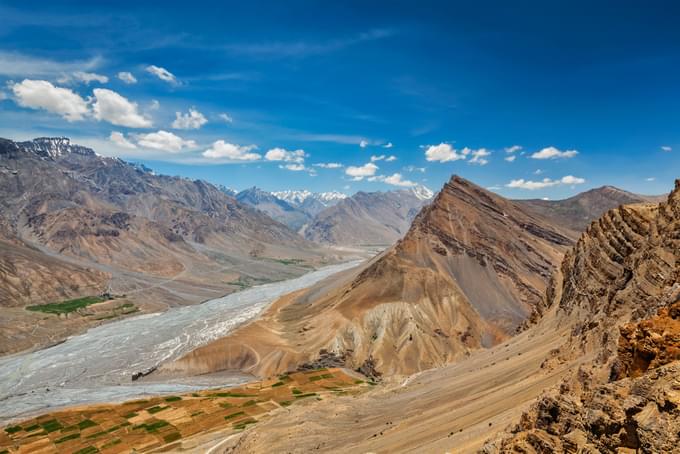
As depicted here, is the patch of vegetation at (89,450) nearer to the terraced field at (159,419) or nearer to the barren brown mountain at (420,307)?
the terraced field at (159,419)

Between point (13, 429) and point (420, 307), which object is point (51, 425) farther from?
point (420, 307)

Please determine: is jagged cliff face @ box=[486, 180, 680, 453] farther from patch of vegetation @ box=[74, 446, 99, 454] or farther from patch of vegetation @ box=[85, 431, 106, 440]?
patch of vegetation @ box=[85, 431, 106, 440]

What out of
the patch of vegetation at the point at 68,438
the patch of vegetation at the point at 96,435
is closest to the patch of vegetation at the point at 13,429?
the patch of vegetation at the point at 68,438

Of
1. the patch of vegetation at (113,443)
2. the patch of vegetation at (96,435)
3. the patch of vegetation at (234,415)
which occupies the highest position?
the patch of vegetation at (234,415)

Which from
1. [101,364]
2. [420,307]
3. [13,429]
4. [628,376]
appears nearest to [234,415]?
[13,429]

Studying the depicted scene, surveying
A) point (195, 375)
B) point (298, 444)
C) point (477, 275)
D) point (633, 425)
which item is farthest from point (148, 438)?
point (477, 275)

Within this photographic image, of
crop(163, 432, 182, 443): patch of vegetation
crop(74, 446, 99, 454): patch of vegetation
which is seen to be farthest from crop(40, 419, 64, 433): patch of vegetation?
crop(163, 432, 182, 443): patch of vegetation
